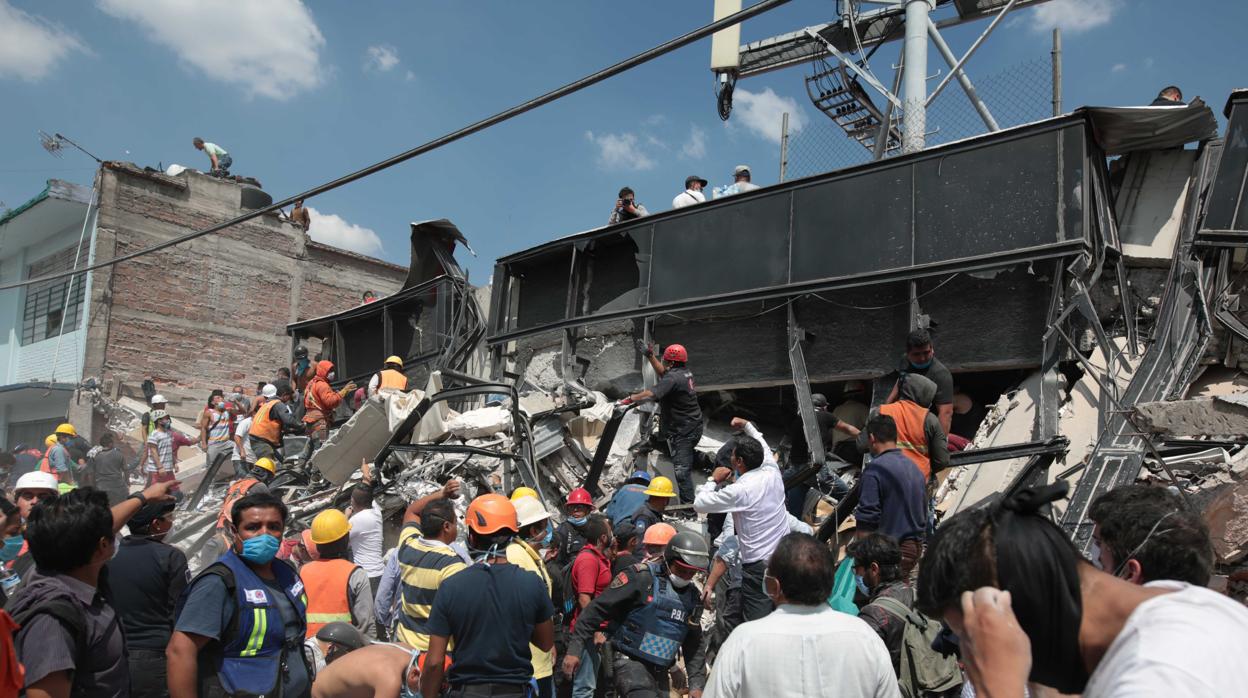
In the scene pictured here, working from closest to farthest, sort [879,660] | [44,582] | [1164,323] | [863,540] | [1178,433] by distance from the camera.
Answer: [879,660] < [44,582] < [863,540] < [1178,433] < [1164,323]

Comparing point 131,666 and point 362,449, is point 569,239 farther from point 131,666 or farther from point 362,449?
point 131,666

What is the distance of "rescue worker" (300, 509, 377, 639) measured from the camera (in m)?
4.62

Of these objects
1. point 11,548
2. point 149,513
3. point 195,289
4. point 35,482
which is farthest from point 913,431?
point 195,289

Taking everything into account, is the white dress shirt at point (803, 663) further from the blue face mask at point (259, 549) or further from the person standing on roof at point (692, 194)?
the person standing on roof at point (692, 194)

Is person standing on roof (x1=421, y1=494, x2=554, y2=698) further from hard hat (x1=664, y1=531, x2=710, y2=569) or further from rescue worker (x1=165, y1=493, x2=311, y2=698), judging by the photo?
hard hat (x1=664, y1=531, x2=710, y2=569)

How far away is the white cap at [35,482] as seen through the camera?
5.54 m

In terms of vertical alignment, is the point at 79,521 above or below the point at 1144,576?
below

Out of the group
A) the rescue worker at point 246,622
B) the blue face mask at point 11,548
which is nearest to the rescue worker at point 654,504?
the rescue worker at point 246,622

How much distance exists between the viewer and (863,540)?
4.17 meters

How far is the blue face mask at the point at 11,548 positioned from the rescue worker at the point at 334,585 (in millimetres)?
2727

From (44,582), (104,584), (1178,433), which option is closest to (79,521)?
(44,582)

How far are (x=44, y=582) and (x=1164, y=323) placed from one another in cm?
756

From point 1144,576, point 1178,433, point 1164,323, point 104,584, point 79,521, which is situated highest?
point 1164,323

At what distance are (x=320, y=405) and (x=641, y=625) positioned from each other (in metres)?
9.33
